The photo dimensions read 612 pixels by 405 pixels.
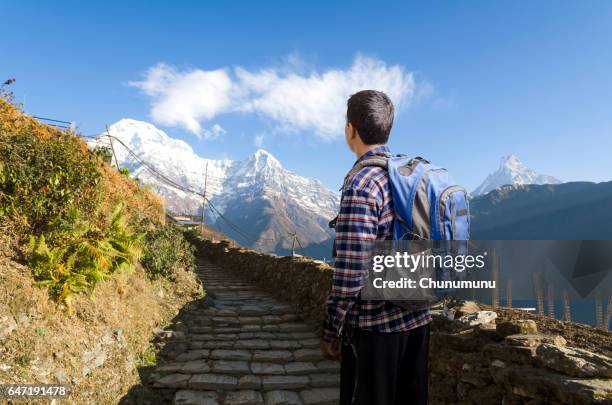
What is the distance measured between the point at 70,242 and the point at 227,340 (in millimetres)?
3594

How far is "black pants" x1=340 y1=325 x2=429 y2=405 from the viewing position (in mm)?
1964

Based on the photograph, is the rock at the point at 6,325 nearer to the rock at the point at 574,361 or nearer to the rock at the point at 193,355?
the rock at the point at 193,355

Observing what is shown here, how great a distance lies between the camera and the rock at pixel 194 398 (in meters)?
5.14

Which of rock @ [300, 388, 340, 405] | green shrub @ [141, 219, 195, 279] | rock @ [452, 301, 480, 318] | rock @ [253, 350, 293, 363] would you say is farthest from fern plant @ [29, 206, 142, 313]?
rock @ [452, 301, 480, 318]

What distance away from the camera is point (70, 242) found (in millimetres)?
5633

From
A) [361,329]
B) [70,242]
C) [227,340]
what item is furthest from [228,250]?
[361,329]

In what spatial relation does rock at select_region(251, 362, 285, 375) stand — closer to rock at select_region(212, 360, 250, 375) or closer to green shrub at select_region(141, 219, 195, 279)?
rock at select_region(212, 360, 250, 375)

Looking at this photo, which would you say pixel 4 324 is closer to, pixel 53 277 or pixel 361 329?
pixel 53 277

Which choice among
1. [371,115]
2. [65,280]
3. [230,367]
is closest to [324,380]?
[230,367]

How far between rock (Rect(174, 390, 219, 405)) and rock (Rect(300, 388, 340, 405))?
1.34 meters

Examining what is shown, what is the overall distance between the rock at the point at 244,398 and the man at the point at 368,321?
3.77 meters

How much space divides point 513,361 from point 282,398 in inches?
138

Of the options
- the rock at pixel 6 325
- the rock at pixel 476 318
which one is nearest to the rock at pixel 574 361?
the rock at pixel 476 318

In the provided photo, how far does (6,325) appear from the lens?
4.13 metres
